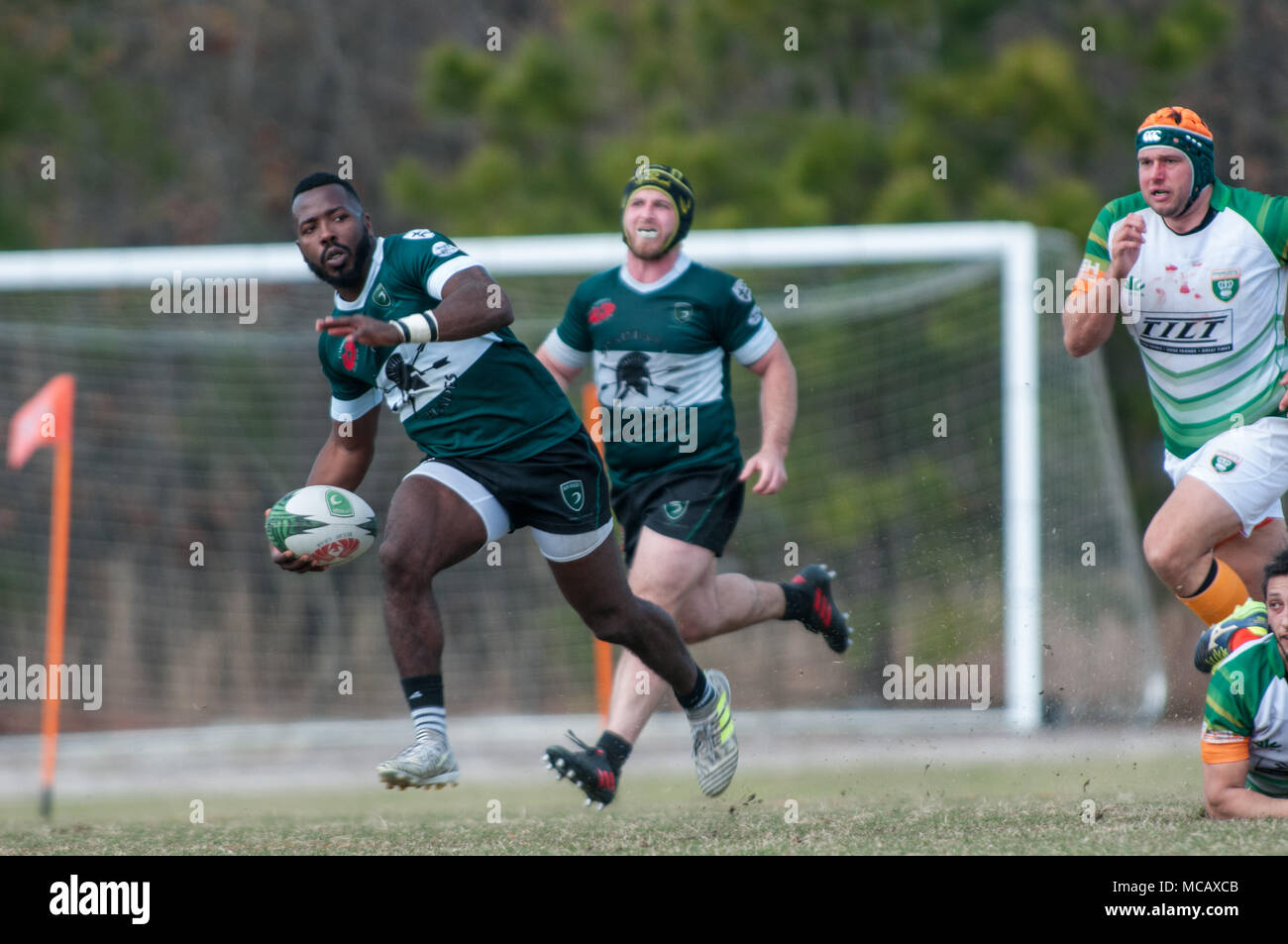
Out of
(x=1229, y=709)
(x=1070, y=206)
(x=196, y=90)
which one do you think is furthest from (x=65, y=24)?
(x=1229, y=709)

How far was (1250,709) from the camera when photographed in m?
5.47

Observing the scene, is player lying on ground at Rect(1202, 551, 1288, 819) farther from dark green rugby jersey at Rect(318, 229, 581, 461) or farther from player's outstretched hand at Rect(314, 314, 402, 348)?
player's outstretched hand at Rect(314, 314, 402, 348)

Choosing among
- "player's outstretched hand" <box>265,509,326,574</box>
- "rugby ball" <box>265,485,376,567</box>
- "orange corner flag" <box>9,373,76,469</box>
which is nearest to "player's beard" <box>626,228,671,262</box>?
"rugby ball" <box>265,485,376,567</box>

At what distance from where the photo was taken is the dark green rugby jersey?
5.53m

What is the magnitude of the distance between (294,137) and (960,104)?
958 centimetres

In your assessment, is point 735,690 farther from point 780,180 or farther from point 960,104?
point 960,104

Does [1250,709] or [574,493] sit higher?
[574,493]

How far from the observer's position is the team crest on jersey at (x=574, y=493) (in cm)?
560

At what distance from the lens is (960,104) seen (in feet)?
44.8

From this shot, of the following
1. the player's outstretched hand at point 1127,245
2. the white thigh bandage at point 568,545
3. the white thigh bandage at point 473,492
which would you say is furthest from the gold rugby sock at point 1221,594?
the white thigh bandage at point 473,492

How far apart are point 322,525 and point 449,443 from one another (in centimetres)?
51

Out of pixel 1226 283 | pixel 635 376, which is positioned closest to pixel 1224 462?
pixel 1226 283

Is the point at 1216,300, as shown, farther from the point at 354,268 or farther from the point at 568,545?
the point at 354,268

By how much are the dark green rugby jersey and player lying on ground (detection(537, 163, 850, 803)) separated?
3.84ft
